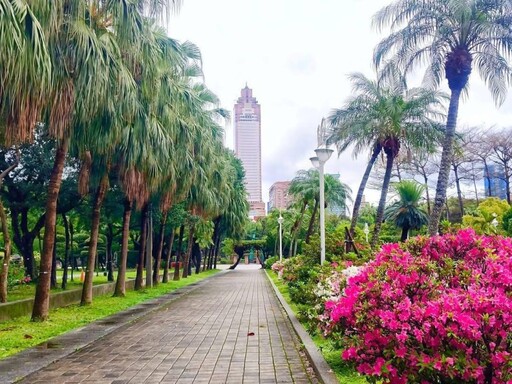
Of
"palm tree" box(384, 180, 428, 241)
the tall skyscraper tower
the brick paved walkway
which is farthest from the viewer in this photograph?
the tall skyscraper tower

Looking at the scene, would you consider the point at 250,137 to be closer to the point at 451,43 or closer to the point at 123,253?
the point at 123,253

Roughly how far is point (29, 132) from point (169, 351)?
4244mm

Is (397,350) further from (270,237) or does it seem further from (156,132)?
(270,237)

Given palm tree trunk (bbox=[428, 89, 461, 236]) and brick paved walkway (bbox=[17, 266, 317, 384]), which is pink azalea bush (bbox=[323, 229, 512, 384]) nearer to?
brick paved walkway (bbox=[17, 266, 317, 384])

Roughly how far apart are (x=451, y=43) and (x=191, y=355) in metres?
11.8

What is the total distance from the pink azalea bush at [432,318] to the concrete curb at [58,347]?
438 centimetres

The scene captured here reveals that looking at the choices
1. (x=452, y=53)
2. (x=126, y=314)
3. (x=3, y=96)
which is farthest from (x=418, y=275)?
(x=452, y=53)

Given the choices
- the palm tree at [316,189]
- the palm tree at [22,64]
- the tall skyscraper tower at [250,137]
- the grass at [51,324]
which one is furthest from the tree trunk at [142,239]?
the tall skyscraper tower at [250,137]

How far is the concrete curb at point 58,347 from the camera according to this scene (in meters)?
7.61

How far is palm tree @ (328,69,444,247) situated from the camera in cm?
2159

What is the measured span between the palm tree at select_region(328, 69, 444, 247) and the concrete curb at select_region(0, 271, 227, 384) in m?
10.8

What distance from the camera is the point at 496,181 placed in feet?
169

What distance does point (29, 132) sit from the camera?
373 inches

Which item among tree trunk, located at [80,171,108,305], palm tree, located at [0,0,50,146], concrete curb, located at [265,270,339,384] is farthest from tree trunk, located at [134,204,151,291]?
palm tree, located at [0,0,50,146]
